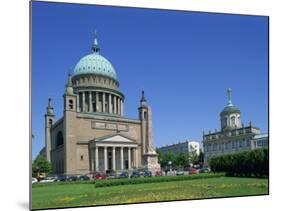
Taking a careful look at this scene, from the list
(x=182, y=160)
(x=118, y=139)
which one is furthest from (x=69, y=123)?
(x=182, y=160)

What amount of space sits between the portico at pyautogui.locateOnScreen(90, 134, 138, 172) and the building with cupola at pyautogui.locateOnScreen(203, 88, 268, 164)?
119 inches

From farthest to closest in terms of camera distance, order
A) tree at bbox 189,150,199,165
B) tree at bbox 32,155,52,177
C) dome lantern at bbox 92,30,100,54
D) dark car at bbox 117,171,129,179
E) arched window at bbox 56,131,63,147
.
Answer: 1. tree at bbox 189,150,199,165
2. arched window at bbox 56,131,63,147
3. dark car at bbox 117,171,129,179
4. dome lantern at bbox 92,30,100,54
5. tree at bbox 32,155,52,177

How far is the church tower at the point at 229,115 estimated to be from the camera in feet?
44.5

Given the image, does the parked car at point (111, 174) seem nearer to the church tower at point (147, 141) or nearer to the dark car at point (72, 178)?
the dark car at point (72, 178)

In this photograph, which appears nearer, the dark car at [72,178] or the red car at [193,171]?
the dark car at [72,178]

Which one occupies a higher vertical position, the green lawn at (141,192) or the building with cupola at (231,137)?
the building with cupola at (231,137)

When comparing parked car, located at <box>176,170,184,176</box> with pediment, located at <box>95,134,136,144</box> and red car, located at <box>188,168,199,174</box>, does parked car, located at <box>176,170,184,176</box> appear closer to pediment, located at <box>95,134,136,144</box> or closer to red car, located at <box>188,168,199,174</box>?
red car, located at <box>188,168,199,174</box>

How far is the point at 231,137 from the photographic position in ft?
51.2

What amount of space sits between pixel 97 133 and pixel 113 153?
1.33 metres

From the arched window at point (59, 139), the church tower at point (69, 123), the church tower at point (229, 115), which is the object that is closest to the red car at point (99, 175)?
the church tower at point (69, 123)

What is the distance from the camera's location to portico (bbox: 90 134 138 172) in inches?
561

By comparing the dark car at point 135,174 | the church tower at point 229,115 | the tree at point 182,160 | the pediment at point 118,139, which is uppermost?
the church tower at point 229,115

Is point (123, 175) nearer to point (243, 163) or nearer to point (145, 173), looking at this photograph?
point (145, 173)

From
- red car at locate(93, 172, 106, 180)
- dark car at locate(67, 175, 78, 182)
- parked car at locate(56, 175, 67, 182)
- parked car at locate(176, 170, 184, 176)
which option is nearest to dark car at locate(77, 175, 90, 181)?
dark car at locate(67, 175, 78, 182)
